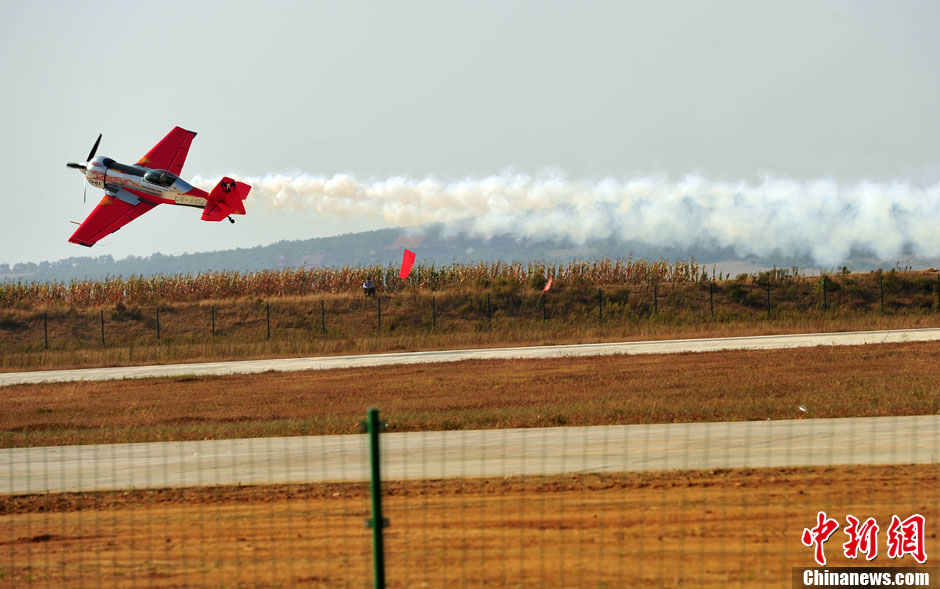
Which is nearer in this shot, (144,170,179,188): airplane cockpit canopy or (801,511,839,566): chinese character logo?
(801,511,839,566): chinese character logo

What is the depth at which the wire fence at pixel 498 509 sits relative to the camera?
9.55m

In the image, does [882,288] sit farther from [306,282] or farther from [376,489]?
[376,489]

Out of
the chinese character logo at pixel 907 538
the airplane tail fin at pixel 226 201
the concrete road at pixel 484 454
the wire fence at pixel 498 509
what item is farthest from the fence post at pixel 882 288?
the chinese character logo at pixel 907 538

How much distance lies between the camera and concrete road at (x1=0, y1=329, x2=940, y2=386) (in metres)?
37.8

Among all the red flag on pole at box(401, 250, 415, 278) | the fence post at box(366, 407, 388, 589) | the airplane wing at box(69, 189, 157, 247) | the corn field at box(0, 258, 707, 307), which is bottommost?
the fence post at box(366, 407, 388, 589)

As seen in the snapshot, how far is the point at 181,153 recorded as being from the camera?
38812mm

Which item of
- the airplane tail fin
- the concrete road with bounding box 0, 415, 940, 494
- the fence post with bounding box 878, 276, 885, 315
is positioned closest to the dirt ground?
the concrete road with bounding box 0, 415, 940, 494

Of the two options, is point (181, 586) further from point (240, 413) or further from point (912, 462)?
point (240, 413)

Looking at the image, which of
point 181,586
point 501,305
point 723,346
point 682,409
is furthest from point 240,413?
point 501,305

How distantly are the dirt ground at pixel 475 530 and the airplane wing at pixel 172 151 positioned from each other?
2637 centimetres

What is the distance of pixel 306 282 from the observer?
71125mm

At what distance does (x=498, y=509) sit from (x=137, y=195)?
83.0 feet

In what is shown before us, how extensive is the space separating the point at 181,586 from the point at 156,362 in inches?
1517

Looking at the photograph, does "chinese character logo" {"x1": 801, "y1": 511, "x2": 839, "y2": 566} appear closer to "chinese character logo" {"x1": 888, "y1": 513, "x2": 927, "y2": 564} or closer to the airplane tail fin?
"chinese character logo" {"x1": 888, "y1": 513, "x2": 927, "y2": 564}
